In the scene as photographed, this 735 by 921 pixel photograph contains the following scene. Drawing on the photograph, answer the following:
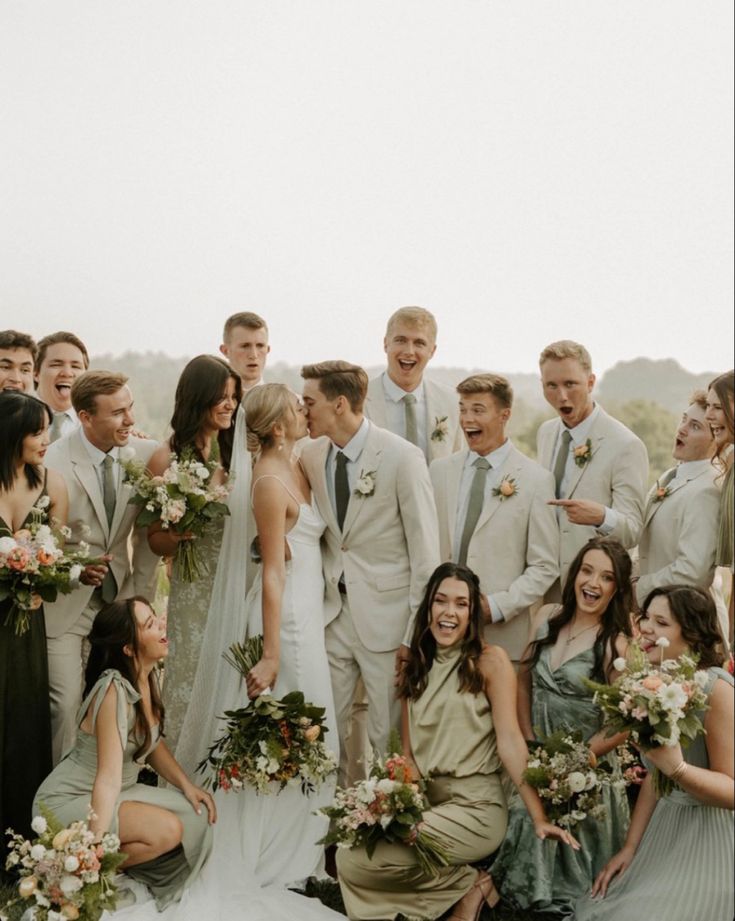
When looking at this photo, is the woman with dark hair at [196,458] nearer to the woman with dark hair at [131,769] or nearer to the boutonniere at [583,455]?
the woman with dark hair at [131,769]

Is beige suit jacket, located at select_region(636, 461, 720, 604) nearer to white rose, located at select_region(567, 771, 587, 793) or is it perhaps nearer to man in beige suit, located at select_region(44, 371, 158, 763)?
white rose, located at select_region(567, 771, 587, 793)

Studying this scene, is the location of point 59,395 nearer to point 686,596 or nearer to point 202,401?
point 202,401

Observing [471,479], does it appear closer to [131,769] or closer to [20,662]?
[131,769]

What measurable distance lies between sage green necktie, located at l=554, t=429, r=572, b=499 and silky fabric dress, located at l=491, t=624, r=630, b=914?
1329 millimetres

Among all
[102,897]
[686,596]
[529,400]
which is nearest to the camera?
[102,897]

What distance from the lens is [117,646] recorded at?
6.43 m

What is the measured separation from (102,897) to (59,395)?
402 cm

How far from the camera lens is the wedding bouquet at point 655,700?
17.6 ft

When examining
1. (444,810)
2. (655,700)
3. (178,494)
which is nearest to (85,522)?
(178,494)

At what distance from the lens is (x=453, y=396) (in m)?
8.27

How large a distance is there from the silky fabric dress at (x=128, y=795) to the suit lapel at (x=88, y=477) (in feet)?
4.05

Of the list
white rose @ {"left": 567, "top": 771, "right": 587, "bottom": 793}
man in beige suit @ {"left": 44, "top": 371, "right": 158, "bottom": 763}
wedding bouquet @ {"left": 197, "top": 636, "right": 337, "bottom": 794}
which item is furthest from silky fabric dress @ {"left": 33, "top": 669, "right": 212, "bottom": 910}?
white rose @ {"left": 567, "top": 771, "right": 587, "bottom": 793}

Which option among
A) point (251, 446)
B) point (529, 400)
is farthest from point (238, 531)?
point (529, 400)

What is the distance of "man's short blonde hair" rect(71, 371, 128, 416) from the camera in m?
7.11
